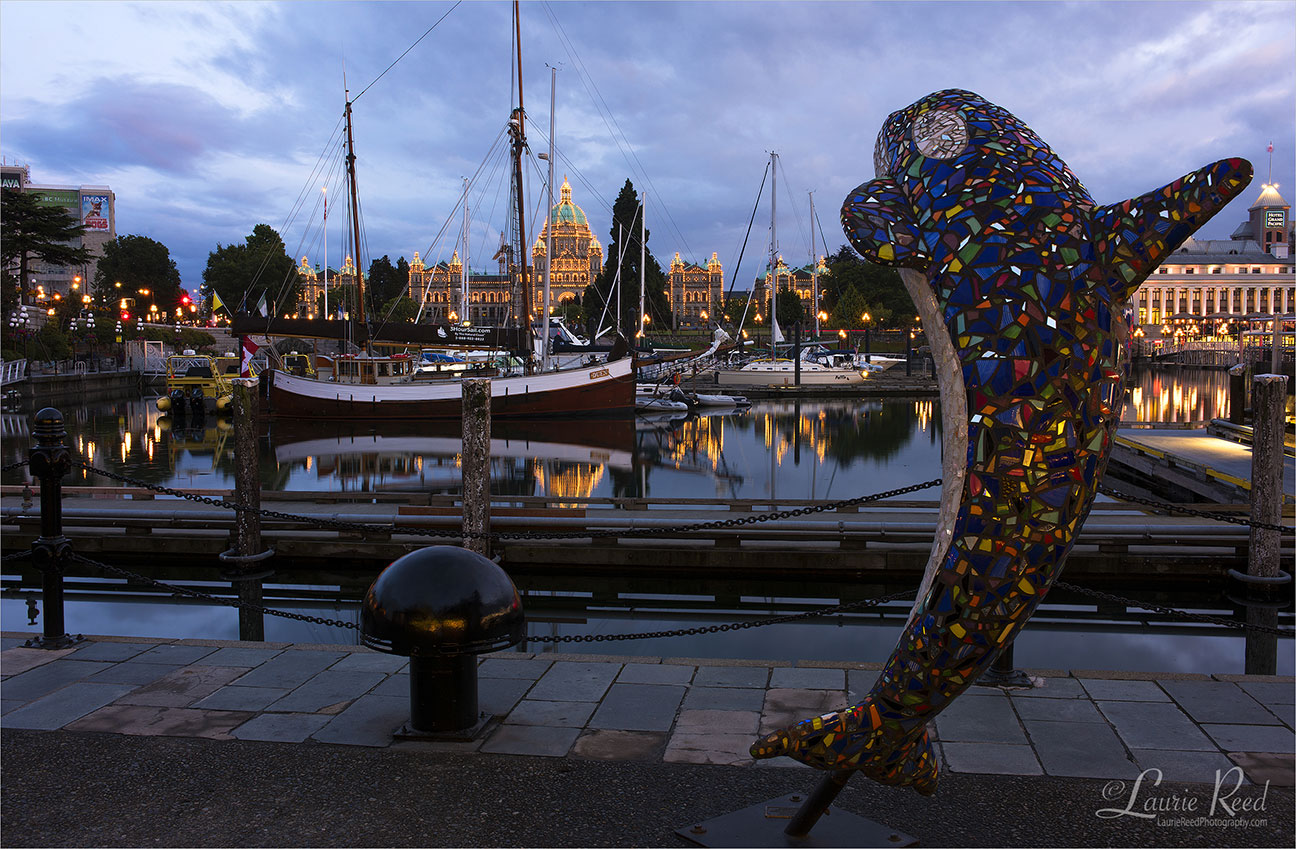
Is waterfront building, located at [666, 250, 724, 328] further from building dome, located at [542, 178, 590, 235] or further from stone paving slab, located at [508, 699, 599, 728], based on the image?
stone paving slab, located at [508, 699, 599, 728]

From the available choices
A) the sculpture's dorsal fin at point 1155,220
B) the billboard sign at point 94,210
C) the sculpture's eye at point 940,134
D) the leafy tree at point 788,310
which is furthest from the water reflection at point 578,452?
the billboard sign at point 94,210

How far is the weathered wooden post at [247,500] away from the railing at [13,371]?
3651 cm

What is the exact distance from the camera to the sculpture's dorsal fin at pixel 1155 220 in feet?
8.96

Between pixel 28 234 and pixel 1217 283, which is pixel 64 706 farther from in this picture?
pixel 1217 283

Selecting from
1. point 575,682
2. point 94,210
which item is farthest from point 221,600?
point 94,210

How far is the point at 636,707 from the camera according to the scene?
18.8 ft

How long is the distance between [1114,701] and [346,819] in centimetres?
460

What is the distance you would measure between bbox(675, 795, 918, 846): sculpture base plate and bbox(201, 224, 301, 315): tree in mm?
91690

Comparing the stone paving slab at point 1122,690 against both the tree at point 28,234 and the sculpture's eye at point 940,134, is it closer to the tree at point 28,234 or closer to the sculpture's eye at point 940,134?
the sculpture's eye at point 940,134

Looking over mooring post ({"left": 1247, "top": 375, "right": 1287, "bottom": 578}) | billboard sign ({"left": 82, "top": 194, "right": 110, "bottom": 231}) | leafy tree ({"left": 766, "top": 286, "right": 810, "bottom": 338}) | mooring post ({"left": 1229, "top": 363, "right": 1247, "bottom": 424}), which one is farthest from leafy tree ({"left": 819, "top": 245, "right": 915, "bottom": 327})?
billboard sign ({"left": 82, "top": 194, "right": 110, "bottom": 231})

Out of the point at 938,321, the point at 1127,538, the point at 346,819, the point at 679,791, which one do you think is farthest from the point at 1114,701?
the point at 1127,538

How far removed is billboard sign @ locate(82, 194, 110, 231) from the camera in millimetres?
138375

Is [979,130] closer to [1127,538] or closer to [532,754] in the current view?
[532,754]

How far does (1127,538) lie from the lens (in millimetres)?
11172
